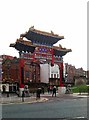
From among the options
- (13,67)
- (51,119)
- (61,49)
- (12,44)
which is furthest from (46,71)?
(51,119)

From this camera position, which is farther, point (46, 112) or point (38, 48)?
point (38, 48)

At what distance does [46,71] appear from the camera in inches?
3760

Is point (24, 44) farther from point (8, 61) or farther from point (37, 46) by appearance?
point (8, 61)

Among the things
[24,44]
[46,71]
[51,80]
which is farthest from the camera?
[46,71]

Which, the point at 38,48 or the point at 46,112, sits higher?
the point at 38,48

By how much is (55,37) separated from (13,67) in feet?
144

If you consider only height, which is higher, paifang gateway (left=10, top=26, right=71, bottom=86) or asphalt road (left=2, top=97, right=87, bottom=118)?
paifang gateway (left=10, top=26, right=71, bottom=86)

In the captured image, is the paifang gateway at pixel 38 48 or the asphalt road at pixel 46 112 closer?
the asphalt road at pixel 46 112

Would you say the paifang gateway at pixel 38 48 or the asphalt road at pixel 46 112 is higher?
the paifang gateway at pixel 38 48

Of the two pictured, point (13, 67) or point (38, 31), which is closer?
point (38, 31)

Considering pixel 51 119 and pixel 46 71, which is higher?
pixel 46 71

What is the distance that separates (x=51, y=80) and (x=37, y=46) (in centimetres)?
3362

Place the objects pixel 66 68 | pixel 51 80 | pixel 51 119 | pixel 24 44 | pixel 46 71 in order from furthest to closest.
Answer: pixel 66 68, pixel 46 71, pixel 51 80, pixel 24 44, pixel 51 119

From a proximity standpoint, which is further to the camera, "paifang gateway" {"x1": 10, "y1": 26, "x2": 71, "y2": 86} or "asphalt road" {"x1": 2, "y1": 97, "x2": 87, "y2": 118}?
"paifang gateway" {"x1": 10, "y1": 26, "x2": 71, "y2": 86}
